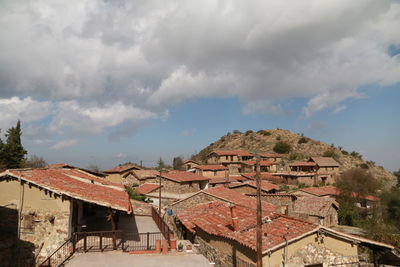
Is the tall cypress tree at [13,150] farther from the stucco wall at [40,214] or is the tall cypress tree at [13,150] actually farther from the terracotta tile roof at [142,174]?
the stucco wall at [40,214]

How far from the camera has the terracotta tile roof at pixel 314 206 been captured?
123 feet

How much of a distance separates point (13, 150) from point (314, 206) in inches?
2077

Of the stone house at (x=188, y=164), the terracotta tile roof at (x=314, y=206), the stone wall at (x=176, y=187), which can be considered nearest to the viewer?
the terracotta tile roof at (x=314, y=206)

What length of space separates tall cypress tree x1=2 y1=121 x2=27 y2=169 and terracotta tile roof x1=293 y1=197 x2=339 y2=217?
163 ft

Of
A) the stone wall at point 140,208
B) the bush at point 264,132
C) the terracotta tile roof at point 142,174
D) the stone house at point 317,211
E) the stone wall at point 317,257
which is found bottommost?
the stone house at point 317,211

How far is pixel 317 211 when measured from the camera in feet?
123

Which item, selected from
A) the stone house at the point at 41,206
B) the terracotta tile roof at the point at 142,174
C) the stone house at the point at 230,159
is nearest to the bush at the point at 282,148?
the stone house at the point at 230,159

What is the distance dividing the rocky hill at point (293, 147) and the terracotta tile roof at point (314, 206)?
44.5 m

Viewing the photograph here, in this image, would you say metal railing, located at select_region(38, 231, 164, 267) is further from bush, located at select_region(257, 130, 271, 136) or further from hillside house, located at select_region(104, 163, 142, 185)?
bush, located at select_region(257, 130, 271, 136)

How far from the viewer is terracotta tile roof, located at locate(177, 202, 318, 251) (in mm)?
14969


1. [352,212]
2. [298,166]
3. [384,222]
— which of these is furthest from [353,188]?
[298,166]

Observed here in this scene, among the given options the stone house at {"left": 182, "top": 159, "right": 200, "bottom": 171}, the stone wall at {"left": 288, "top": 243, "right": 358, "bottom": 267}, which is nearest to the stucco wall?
the stone wall at {"left": 288, "top": 243, "right": 358, "bottom": 267}

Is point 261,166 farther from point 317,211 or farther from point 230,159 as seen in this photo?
point 317,211

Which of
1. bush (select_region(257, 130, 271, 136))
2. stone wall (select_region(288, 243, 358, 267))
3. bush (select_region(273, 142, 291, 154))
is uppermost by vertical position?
bush (select_region(257, 130, 271, 136))
